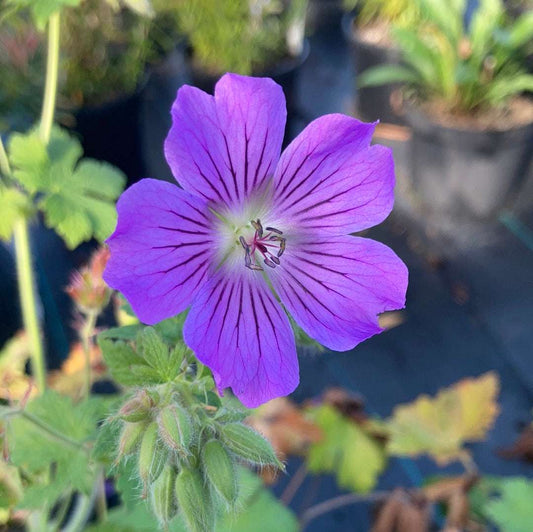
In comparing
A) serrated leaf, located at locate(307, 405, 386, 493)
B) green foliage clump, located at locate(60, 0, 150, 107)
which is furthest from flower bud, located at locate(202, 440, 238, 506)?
green foliage clump, located at locate(60, 0, 150, 107)

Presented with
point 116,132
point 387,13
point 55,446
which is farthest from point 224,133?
point 387,13

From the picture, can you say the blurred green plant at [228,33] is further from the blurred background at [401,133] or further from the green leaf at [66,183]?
the green leaf at [66,183]

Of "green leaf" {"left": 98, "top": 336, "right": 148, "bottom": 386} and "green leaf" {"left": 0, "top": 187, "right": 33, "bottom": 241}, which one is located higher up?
"green leaf" {"left": 0, "top": 187, "right": 33, "bottom": 241}

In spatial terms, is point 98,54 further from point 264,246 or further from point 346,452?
point 264,246

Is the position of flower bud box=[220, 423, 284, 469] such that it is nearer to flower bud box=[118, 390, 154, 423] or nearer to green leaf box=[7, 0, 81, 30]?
flower bud box=[118, 390, 154, 423]

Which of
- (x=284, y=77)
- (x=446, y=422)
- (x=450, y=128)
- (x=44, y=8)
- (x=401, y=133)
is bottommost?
(x=446, y=422)

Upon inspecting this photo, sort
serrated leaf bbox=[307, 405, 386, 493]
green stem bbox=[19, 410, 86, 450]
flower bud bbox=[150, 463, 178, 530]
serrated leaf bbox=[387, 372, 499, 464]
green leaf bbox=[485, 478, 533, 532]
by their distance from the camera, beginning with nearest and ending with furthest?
flower bud bbox=[150, 463, 178, 530], green stem bbox=[19, 410, 86, 450], green leaf bbox=[485, 478, 533, 532], serrated leaf bbox=[387, 372, 499, 464], serrated leaf bbox=[307, 405, 386, 493]

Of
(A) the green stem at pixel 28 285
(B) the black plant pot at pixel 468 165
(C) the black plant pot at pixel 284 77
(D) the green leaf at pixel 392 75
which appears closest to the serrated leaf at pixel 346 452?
(A) the green stem at pixel 28 285
